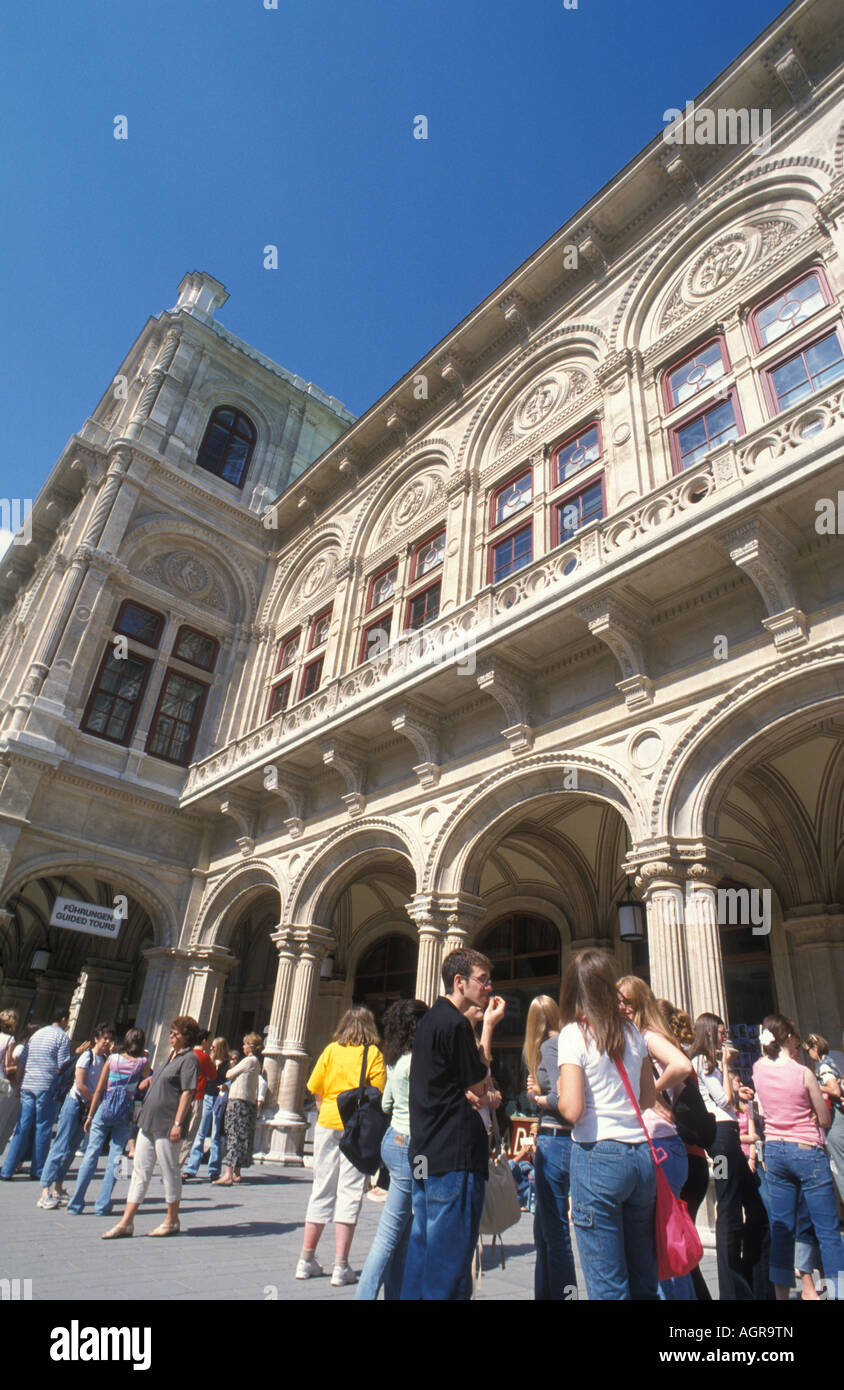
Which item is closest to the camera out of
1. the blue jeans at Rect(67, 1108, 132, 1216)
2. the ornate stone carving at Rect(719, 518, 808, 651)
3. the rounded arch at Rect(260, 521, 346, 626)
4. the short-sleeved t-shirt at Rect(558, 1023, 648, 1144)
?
the short-sleeved t-shirt at Rect(558, 1023, 648, 1144)

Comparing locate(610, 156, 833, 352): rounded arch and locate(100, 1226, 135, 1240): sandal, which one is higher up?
locate(610, 156, 833, 352): rounded arch

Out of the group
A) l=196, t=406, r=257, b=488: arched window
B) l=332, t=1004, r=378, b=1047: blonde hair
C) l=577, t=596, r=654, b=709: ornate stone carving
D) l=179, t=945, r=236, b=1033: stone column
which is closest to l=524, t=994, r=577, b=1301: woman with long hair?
l=332, t=1004, r=378, b=1047: blonde hair

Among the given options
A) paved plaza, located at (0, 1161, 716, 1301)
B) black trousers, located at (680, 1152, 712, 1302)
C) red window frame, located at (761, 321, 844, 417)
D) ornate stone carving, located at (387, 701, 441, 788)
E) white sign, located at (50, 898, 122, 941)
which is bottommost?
paved plaza, located at (0, 1161, 716, 1301)

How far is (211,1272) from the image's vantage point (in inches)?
195

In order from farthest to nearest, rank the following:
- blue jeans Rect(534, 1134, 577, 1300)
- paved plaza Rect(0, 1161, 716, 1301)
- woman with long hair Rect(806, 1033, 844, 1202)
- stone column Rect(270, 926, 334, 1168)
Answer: stone column Rect(270, 926, 334, 1168) < woman with long hair Rect(806, 1033, 844, 1202) < paved plaza Rect(0, 1161, 716, 1301) < blue jeans Rect(534, 1134, 577, 1300)

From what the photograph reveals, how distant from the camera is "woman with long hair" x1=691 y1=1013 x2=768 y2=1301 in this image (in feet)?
16.0

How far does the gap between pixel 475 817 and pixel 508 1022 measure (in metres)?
6.31

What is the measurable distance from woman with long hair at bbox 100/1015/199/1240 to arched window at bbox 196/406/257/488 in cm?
1954

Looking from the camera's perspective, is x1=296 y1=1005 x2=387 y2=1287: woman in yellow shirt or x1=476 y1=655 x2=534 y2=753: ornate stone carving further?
x1=476 y1=655 x2=534 y2=753: ornate stone carving

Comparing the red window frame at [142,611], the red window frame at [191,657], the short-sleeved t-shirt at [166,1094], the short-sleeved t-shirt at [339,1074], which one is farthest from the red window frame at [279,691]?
the short-sleeved t-shirt at [339,1074]

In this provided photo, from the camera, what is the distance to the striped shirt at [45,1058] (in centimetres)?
852

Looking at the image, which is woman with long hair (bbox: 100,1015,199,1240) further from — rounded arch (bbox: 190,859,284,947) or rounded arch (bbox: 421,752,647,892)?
rounded arch (bbox: 190,859,284,947)

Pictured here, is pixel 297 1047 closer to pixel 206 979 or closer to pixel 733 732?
pixel 206 979

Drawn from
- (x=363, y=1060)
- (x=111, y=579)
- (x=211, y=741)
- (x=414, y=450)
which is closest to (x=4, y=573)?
(x=111, y=579)
